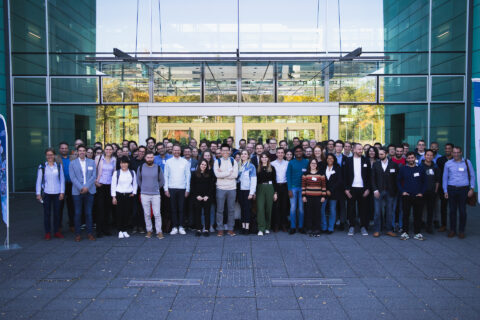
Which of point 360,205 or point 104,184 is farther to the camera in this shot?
point 360,205

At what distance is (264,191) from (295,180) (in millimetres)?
Answer: 694

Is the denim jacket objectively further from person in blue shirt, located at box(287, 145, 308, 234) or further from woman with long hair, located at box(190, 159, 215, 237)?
person in blue shirt, located at box(287, 145, 308, 234)

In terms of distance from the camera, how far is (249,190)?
8.37 metres

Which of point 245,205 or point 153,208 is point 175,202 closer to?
point 153,208

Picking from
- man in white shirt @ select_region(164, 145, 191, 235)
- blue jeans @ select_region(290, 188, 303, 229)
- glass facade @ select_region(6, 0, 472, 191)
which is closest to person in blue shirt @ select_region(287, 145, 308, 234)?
blue jeans @ select_region(290, 188, 303, 229)

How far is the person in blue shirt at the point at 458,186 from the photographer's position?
8.01 m

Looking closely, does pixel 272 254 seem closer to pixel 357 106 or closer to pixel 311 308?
pixel 311 308

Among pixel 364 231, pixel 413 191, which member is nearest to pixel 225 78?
pixel 364 231

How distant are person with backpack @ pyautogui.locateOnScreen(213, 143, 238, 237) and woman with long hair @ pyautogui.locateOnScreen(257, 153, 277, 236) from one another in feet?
1.74

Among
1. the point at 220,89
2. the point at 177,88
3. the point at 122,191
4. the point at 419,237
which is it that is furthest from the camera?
the point at 220,89

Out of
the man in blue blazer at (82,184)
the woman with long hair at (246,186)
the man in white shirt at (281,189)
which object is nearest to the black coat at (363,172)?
the man in white shirt at (281,189)

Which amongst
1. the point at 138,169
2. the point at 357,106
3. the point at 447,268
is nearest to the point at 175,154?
the point at 138,169

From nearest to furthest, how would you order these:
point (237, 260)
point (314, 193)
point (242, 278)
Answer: point (242, 278) < point (237, 260) < point (314, 193)

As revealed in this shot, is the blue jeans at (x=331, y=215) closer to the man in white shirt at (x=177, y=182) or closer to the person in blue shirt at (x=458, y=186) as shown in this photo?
the person in blue shirt at (x=458, y=186)
